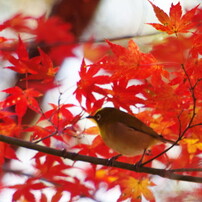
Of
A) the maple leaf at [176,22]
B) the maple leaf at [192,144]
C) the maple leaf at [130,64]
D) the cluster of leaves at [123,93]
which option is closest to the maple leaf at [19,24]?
the cluster of leaves at [123,93]

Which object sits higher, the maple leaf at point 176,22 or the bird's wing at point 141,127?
the maple leaf at point 176,22

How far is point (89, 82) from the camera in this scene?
183 centimetres

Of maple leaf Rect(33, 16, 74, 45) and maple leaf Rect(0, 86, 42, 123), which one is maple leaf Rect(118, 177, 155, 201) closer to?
maple leaf Rect(0, 86, 42, 123)

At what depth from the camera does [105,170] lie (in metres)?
2.61

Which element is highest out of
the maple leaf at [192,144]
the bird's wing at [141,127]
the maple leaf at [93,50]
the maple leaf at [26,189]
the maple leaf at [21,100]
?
the maple leaf at [93,50]

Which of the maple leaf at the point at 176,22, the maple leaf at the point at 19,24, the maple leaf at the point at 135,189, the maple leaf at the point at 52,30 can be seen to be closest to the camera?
the maple leaf at the point at 176,22

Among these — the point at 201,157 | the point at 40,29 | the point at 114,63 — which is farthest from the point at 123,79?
the point at 40,29

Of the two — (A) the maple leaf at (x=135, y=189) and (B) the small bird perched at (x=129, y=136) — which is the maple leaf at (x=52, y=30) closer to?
(B) the small bird perched at (x=129, y=136)

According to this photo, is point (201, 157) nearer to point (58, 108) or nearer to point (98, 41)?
point (58, 108)

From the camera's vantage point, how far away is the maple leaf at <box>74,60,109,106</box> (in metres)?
1.81

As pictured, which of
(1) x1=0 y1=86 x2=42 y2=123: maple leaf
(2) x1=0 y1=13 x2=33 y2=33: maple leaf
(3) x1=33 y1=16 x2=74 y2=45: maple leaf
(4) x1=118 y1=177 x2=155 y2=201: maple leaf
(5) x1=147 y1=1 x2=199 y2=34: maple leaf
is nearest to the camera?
(5) x1=147 y1=1 x2=199 y2=34: maple leaf

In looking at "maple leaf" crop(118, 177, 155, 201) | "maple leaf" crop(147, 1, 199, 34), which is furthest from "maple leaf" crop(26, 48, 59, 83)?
"maple leaf" crop(118, 177, 155, 201)

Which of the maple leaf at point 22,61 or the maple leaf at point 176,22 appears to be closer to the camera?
the maple leaf at point 176,22

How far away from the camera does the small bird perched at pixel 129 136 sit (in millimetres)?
2027
